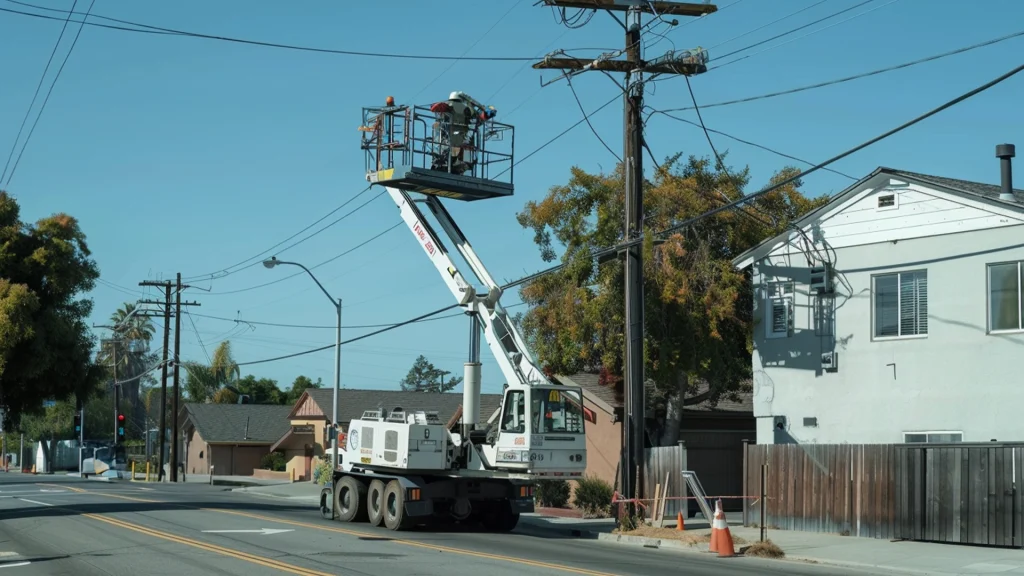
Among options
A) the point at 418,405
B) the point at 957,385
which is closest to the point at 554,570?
the point at 957,385

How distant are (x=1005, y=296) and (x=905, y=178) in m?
3.46

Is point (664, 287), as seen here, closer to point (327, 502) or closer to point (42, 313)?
point (327, 502)

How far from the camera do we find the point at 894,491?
20.7 meters

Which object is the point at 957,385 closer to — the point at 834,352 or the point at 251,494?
the point at 834,352

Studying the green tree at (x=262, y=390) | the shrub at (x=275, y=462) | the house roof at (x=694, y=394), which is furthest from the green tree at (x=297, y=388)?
the house roof at (x=694, y=394)

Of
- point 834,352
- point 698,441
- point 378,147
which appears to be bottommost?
point 698,441

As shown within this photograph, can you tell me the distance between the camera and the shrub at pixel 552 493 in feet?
103

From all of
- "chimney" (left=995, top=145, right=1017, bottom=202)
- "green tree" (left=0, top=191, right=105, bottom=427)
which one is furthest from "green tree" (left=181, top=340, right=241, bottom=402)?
"chimney" (left=995, top=145, right=1017, bottom=202)

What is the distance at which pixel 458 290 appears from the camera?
971 inches

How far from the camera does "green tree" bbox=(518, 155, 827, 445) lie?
27.7 m

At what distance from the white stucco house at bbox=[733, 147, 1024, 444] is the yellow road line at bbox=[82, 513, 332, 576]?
45.9 ft

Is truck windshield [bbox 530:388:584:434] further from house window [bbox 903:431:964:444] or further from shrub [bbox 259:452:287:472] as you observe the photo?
shrub [bbox 259:452:287:472]

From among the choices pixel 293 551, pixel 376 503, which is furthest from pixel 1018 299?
pixel 293 551

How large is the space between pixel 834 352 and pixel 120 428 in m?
41.4
